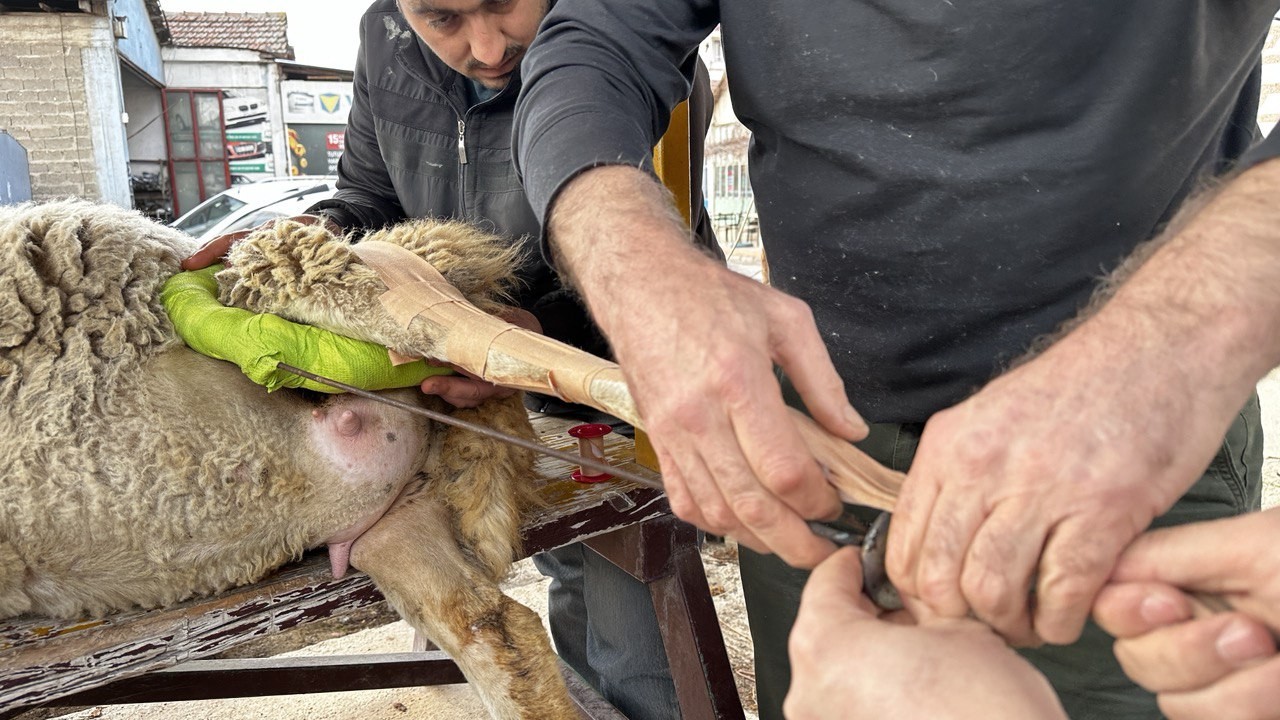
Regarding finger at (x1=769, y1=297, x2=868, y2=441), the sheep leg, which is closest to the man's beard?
the sheep leg

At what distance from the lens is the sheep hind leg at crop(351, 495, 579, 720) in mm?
1398

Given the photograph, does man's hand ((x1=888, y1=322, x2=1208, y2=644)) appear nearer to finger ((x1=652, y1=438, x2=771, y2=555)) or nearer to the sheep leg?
finger ((x1=652, y1=438, x2=771, y2=555))

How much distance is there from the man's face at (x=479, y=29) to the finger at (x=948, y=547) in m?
1.40

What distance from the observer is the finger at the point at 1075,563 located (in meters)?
0.66

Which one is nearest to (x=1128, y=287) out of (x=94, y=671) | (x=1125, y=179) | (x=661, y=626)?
(x=1125, y=179)

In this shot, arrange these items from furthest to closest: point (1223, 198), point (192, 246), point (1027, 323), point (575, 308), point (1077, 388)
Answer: point (575, 308)
point (192, 246)
point (1027, 323)
point (1223, 198)
point (1077, 388)

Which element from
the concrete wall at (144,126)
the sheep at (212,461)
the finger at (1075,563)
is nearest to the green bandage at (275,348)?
the sheep at (212,461)

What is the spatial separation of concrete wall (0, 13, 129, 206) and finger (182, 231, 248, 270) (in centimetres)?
1132

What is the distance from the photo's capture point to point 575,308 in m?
2.02

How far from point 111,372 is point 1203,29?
1.69 m

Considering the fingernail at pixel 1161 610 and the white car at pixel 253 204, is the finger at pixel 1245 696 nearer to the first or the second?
the fingernail at pixel 1161 610

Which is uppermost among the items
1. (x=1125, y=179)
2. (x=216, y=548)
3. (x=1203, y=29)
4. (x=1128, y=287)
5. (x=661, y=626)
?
(x=1203, y=29)

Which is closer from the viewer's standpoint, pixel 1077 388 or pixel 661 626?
pixel 1077 388

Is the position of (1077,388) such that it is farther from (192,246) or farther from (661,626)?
(192,246)
